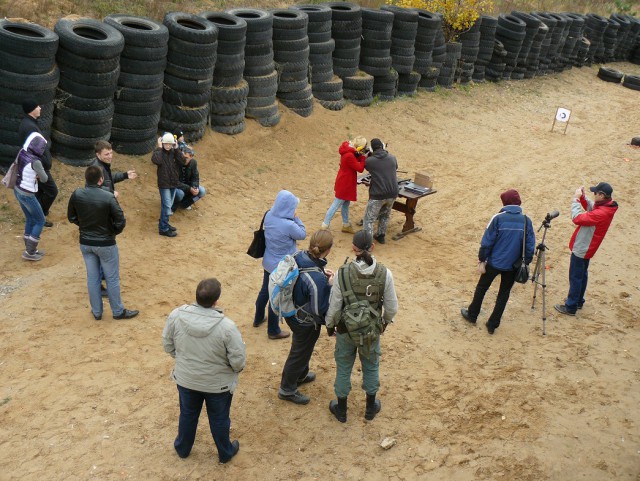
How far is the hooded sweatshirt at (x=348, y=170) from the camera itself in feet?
34.1

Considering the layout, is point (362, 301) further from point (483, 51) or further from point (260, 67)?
point (483, 51)

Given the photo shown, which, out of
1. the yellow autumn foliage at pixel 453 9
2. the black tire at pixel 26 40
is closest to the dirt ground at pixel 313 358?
the black tire at pixel 26 40

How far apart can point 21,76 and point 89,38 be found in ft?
5.33

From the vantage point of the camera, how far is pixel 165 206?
981cm

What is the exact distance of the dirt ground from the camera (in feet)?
19.7

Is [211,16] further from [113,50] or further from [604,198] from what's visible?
[604,198]

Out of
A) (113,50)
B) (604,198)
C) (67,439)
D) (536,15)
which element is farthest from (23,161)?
(536,15)

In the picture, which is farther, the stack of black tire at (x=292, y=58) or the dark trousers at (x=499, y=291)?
the stack of black tire at (x=292, y=58)

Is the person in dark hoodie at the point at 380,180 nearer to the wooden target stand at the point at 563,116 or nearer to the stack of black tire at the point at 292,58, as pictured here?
the stack of black tire at the point at 292,58

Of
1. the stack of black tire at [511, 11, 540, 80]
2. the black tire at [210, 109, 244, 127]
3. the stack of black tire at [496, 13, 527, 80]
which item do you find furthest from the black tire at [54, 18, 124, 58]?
the stack of black tire at [511, 11, 540, 80]

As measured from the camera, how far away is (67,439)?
5895 mm

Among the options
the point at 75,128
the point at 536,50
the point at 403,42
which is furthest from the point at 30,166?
the point at 536,50

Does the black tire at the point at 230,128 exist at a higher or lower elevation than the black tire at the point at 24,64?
lower

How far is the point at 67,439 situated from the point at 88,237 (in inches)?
88.2
